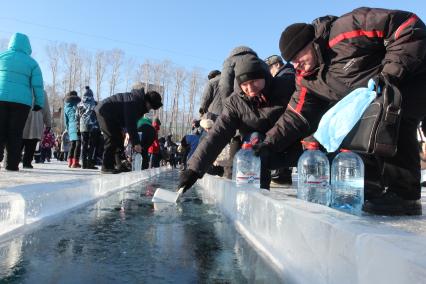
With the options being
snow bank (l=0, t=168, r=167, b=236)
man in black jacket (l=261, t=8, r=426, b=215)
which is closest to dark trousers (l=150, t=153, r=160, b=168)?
snow bank (l=0, t=168, r=167, b=236)

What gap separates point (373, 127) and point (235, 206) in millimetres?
1125

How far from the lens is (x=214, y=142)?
3.64 meters

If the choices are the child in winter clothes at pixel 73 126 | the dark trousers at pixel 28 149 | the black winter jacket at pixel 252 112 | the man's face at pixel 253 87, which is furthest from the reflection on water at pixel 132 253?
the child in winter clothes at pixel 73 126

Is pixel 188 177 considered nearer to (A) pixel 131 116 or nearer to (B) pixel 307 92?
(B) pixel 307 92

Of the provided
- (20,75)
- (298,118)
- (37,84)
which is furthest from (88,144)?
(298,118)

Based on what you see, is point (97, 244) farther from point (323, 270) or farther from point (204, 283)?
point (323, 270)

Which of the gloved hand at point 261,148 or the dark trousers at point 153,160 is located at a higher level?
the dark trousers at point 153,160

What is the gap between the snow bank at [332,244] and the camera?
0.81 m

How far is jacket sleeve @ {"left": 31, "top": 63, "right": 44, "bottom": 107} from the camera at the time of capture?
5.84m

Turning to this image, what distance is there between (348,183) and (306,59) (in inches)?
33.8

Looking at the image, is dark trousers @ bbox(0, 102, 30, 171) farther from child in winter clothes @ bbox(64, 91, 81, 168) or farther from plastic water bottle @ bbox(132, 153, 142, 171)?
plastic water bottle @ bbox(132, 153, 142, 171)

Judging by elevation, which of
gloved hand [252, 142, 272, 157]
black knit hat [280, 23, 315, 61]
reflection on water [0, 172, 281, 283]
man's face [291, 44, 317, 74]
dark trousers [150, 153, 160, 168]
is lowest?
reflection on water [0, 172, 281, 283]

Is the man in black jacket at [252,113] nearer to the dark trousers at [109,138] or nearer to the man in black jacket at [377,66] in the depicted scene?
the man in black jacket at [377,66]

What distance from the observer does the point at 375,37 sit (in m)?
2.50
